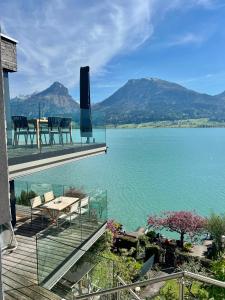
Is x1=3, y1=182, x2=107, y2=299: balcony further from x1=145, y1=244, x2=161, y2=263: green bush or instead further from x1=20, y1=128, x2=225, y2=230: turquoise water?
x1=20, y1=128, x2=225, y2=230: turquoise water

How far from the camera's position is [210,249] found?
18359 mm

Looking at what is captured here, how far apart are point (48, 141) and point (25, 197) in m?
2.14

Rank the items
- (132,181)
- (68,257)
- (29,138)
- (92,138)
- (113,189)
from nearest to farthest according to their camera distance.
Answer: (68,257), (29,138), (92,138), (113,189), (132,181)

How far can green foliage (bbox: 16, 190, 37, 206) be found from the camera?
11.0 m

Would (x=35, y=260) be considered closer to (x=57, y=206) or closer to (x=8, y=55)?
(x=57, y=206)

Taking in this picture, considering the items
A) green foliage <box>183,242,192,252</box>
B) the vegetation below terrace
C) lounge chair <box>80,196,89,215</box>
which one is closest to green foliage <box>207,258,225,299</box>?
the vegetation below terrace

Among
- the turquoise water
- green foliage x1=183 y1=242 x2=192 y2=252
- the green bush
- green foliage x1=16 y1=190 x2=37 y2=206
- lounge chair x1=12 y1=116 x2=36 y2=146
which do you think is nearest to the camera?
lounge chair x1=12 y1=116 x2=36 y2=146

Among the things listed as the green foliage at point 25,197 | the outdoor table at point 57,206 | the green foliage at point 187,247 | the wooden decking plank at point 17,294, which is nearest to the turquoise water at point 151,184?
the green foliage at point 187,247

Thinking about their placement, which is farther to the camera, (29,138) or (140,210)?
(140,210)

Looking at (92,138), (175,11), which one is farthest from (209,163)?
(92,138)

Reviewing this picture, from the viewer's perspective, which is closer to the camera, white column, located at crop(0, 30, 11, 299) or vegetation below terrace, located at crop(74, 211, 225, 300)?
white column, located at crop(0, 30, 11, 299)

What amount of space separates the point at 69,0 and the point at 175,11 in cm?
1235

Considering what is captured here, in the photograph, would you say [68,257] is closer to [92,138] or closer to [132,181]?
[92,138]

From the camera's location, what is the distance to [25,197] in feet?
36.5
